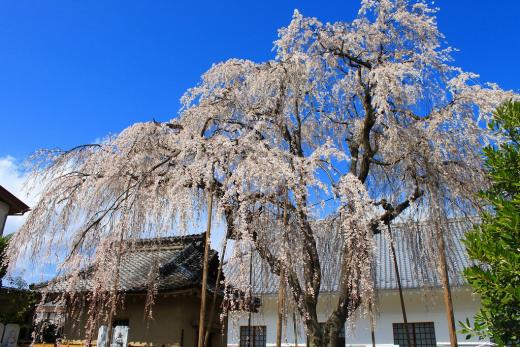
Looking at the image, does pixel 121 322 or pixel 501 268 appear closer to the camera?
pixel 501 268

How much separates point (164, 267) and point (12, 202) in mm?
6276

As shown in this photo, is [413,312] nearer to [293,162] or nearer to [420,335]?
[420,335]

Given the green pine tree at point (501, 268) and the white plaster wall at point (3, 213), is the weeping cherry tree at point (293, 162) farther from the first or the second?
the white plaster wall at point (3, 213)

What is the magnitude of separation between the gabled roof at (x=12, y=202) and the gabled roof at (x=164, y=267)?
3.85 m

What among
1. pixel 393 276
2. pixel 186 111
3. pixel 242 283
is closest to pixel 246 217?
pixel 242 283

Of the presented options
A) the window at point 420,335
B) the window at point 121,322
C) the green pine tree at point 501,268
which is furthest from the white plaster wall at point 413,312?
the green pine tree at point 501,268

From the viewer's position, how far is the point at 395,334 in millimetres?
14656

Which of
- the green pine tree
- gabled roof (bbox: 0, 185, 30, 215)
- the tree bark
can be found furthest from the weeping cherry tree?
gabled roof (bbox: 0, 185, 30, 215)

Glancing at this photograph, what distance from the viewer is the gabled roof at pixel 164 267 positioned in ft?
29.3

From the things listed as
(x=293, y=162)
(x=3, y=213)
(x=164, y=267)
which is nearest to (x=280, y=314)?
(x=293, y=162)

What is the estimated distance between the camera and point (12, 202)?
1310cm

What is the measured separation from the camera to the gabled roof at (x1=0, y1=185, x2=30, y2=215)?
12.7 meters

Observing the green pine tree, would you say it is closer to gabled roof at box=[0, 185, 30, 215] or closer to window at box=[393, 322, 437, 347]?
window at box=[393, 322, 437, 347]

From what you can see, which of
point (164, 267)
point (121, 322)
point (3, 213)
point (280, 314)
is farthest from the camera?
point (3, 213)
